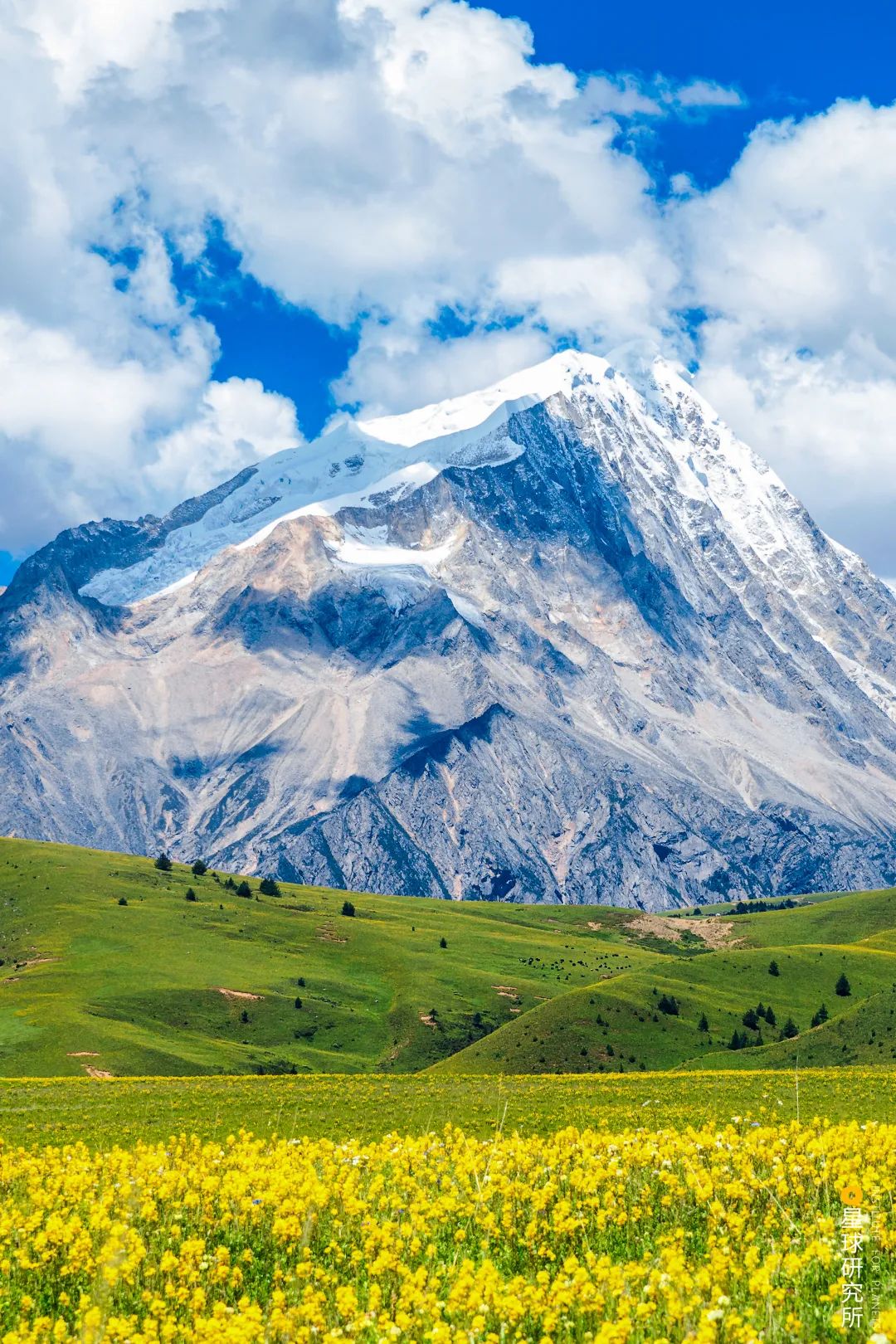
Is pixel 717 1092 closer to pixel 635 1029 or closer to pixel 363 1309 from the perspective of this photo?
pixel 363 1309

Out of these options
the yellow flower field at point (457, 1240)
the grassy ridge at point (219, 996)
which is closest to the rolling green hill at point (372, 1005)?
the grassy ridge at point (219, 996)

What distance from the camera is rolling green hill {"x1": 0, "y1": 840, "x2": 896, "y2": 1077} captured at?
119 metres

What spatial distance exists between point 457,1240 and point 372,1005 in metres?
151

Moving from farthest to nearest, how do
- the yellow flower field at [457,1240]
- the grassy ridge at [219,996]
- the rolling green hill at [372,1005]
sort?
the grassy ridge at [219,996], the rolling green hill at [372,1005], the yellow flower field at [457,1240]

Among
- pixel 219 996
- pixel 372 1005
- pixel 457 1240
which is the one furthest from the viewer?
pixel 372 1005

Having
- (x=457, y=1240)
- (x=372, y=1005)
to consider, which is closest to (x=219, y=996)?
(x=372, y=1005)

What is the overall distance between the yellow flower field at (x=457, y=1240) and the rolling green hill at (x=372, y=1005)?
246 ft

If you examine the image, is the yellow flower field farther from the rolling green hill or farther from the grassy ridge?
the grassy ridge

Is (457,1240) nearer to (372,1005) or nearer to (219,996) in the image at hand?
(219,996)

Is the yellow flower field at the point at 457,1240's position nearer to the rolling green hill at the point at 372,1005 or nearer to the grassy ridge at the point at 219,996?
the rolling green hill at the point at 372,1005

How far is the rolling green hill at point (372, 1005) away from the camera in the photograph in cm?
11912

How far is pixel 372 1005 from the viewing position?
16925 centimetres

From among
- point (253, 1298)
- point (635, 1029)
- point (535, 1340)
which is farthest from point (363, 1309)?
point (635, 1029)

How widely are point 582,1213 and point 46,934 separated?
170 meters
